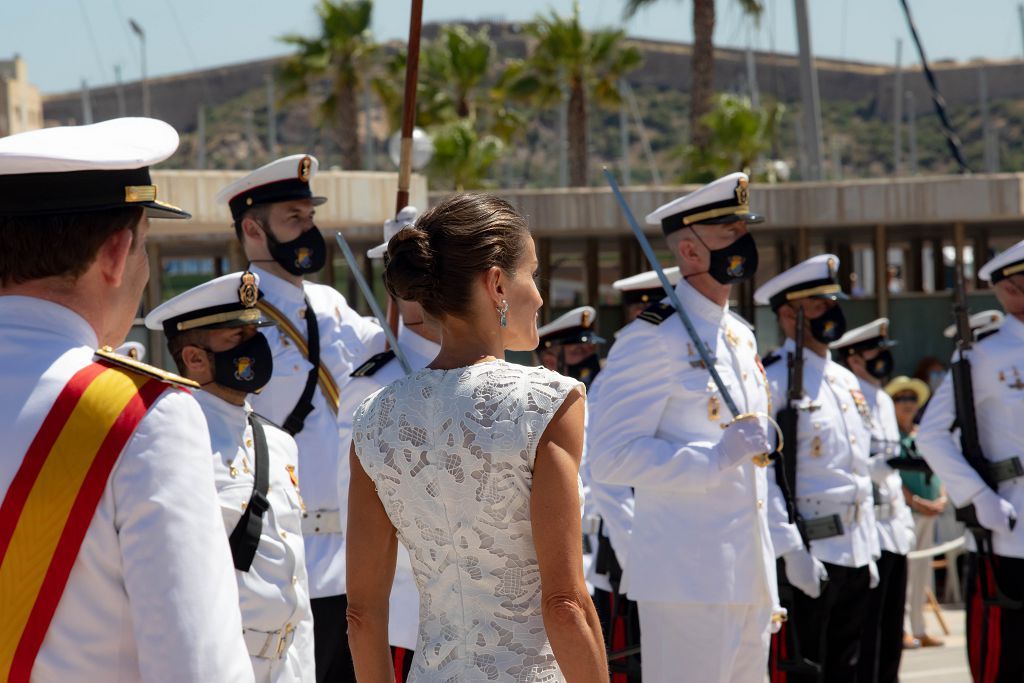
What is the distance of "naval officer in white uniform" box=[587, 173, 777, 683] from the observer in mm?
4879

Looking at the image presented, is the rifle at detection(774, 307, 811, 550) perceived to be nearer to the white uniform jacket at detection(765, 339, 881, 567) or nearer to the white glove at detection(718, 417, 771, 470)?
the white uniform jacket at detection(765, 339, 881, 567)

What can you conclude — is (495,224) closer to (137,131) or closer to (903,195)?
(137,131)

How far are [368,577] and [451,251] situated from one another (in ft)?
2.25

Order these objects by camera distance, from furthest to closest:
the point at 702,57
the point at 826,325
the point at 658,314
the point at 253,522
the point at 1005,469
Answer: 1. the point at 702,57
2. the point at 826,325
3. the point at 1005,469
4. the point at 658,314
5. the point at 253,522

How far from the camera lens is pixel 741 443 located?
4801mm

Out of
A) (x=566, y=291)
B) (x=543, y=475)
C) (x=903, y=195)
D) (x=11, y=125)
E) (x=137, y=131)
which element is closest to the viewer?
(x=137, y=131)

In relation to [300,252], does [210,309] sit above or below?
below

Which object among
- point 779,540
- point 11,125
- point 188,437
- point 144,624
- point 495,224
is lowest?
point 779,540

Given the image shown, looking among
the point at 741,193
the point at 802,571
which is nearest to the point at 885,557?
the point at 802,571

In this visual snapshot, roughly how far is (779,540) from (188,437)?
15.2 ft

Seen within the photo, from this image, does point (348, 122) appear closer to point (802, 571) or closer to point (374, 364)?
point (802, 571)

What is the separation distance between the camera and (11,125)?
5597 cm

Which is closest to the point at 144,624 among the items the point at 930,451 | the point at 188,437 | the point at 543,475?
the point at 188,437

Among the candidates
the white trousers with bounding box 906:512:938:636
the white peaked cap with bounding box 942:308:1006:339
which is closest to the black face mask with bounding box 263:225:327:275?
the white peaked cap with bounding box 942:308:1006:339
